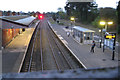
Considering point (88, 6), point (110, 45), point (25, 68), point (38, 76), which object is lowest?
point (25, 68)

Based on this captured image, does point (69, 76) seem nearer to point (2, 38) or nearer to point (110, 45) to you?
point (110, 45)

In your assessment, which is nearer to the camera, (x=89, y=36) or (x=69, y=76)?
(x=69, y=76)

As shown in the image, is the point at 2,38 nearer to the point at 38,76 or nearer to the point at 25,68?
the point at 25,68

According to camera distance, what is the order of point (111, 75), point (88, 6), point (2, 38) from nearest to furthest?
point (111, 75) → point (2, 38) → point (88, 6)

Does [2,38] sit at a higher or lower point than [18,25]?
lower

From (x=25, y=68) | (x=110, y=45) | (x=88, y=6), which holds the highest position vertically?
(x=88, y=6)

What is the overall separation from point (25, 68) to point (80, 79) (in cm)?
1185

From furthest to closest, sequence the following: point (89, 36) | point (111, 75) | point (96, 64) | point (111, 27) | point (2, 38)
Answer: point (111, 27) < point (89, 36) < point (2, 38) < point (96, 64) < point (111, 75)

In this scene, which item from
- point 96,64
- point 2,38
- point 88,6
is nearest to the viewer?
Result: point 96,64

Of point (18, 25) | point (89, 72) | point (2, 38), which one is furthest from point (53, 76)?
point (2, 38)

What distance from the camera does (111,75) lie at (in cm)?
80

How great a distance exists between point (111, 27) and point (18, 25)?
24253mm

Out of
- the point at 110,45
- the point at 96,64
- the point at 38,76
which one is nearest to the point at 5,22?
the point at 96,64

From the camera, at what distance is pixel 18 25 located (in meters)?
15.6
